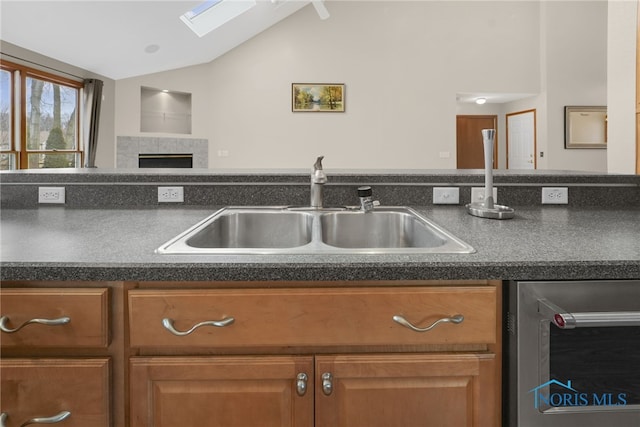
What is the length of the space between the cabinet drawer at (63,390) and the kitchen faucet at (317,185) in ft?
2.90

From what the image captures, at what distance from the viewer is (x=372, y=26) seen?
6520mm

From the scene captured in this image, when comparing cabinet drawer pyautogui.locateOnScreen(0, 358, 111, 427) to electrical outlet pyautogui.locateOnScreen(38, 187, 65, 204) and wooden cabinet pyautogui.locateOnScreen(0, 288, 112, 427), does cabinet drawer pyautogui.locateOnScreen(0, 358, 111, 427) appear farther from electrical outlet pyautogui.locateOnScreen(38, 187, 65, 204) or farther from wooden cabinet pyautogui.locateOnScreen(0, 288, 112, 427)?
electrical outlet pyautogui.locateOnScreen(38, 187, 65, 204)

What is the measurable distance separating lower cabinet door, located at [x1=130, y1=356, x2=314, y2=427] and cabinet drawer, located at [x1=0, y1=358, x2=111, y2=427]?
0.06m

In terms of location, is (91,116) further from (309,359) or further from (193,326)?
(309,359)

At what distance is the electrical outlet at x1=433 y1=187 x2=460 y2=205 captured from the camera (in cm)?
168

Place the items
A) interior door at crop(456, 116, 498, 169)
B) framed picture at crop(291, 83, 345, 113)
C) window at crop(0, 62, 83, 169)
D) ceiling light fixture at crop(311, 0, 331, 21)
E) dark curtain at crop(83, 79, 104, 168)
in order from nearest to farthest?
1. ceiling light fixture at crop(311, 0, 331, 21)
2. window at crop(0, 62, 83, 169)
3. dark curtain at crop(83, 79, 104, 168)
4. framed picture at crop(291, 83, 345, 113)
5. interior door at crop(456, 116, 498, 169)

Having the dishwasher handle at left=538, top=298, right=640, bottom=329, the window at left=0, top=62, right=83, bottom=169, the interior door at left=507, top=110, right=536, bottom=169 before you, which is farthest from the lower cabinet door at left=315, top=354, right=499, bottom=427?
the interior door at left=507, top=110, right=536, bottom=169

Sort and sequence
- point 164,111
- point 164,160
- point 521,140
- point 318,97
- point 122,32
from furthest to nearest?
point 521,140
point 164,111
point 164,160
point 318,97
point 122,32

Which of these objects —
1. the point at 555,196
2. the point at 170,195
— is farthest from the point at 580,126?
A: the point at 170,195

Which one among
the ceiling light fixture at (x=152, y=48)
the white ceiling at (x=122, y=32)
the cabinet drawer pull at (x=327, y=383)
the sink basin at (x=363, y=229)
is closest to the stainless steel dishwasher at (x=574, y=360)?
the cabinet drawer pull at (x=327, y=383)

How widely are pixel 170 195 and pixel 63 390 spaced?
3.08ft

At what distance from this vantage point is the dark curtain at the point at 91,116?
19.0ft

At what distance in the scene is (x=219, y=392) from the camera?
861 mm

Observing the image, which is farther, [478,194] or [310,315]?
[478,194]
